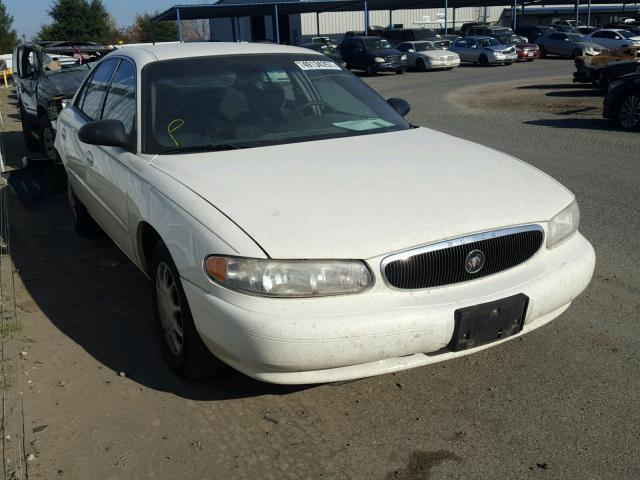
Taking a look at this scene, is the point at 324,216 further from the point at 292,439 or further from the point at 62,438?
the point at 62,438

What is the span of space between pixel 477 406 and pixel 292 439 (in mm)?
894

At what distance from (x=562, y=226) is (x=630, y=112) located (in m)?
9.27

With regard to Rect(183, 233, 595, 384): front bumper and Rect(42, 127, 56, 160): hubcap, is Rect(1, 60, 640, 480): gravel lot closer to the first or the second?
Rect(183, 233, 595, 384): front bumper

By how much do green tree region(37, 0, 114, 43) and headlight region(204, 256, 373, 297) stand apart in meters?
72.4

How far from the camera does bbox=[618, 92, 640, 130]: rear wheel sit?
11.2 metres

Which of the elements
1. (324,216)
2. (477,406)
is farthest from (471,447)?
(324,216)

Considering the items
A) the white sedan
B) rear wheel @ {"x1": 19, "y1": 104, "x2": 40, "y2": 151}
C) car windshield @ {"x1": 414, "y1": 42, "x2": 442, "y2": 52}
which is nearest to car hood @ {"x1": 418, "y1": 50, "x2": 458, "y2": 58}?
car windshield @ {"x1": 414, "y1": 42, "x2": 442, "y2": 52}

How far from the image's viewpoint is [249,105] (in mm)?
4074

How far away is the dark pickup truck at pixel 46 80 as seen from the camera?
9.81 metres

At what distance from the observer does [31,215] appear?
282 inches

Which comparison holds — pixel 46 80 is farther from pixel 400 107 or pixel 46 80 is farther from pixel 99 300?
pixel 400 107

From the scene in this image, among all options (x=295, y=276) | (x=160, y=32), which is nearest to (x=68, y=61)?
(x=295, y=276)

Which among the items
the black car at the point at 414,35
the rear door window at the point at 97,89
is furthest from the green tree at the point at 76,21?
the rear door window at the point at 97,89

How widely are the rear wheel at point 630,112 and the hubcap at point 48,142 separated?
925cm
